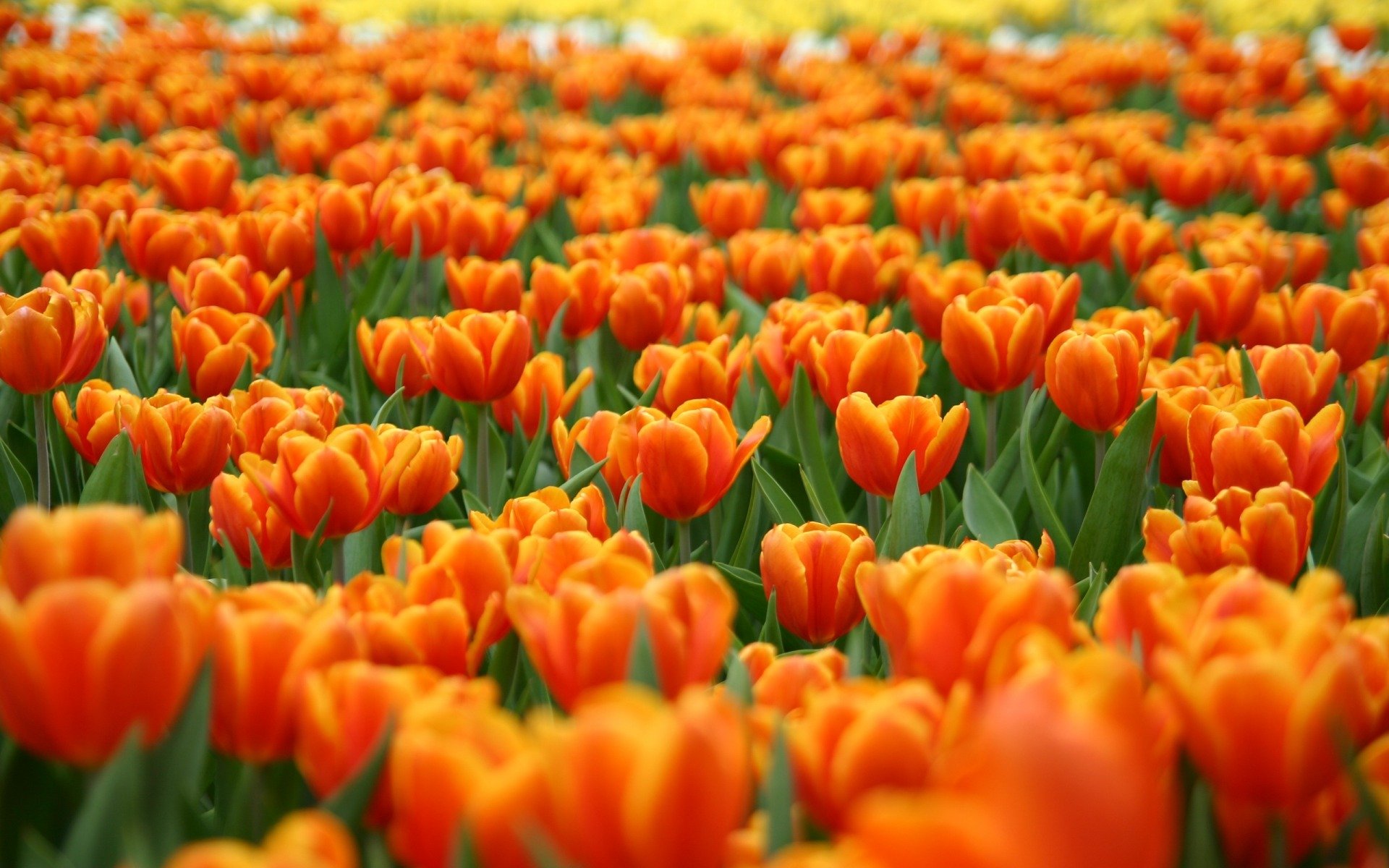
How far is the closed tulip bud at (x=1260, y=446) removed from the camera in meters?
1.38

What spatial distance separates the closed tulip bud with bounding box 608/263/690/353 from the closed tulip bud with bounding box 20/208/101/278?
1020mm

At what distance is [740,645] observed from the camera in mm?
1339

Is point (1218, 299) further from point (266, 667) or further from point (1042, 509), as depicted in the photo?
point (266, 667)

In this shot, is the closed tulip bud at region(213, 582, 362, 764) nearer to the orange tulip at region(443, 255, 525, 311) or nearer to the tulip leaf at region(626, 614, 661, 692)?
the tulip leaf at region(626, 614, 661, 692)

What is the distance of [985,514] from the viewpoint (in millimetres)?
1691

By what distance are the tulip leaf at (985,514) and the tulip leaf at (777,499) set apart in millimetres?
241

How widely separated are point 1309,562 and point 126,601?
4.41 ft

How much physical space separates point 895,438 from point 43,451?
1.16m

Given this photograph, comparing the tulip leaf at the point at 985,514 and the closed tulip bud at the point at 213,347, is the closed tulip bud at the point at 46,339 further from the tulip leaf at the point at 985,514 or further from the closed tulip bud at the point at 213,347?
the tulip leaf at the point at 985,514

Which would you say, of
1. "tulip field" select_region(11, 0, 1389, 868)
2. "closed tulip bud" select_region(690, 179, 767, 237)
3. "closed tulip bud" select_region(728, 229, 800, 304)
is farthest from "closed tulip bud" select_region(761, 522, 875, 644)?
"closed tulip bud" select_region(690, 179, 767, 237)

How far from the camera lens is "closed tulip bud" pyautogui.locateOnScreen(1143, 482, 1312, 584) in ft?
4.07

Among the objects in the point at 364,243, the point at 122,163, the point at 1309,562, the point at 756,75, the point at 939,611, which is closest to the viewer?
the point at 939,611

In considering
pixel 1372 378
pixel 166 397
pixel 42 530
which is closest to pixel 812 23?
pixel 1372 378

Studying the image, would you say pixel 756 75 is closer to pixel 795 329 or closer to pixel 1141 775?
pixel 795 329
